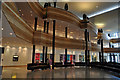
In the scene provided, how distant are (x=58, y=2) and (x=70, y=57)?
1488 cm

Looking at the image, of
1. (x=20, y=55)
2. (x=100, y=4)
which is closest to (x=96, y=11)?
(x=100, y=4)

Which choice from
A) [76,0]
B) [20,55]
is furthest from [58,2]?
[20,55]

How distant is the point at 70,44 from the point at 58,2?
699cm

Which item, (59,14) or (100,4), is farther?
(100,4)

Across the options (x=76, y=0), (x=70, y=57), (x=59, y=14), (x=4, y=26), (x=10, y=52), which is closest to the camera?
(x=4, y=26)

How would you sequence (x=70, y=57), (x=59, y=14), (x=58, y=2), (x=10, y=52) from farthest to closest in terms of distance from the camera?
(x=70, y=57) < (x=10, y=52) < (x=58, y=2) < (x=59, y=14)

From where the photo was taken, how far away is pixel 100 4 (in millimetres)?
16125

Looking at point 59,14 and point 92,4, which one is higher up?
point 92,4

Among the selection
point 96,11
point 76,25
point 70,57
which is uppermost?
point 96,11

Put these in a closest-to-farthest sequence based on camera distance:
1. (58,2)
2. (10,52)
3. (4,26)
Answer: (4,26), (58,2), (10,52)

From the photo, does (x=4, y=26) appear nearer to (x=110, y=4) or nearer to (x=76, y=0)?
(x=76, y=0)

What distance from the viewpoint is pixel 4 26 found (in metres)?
6.27

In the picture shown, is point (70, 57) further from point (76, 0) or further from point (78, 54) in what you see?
point (76, 0)

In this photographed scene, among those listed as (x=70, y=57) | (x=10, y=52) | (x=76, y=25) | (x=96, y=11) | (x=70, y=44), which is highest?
(x=96, y=11)
